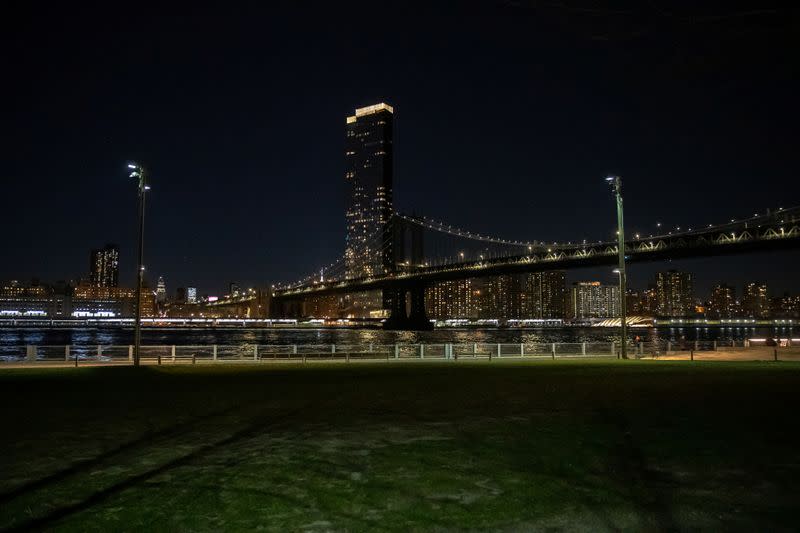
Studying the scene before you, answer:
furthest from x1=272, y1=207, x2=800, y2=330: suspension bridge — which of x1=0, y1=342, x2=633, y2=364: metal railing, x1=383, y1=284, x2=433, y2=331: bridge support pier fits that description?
x1=0, y1=342, x2=633, y2=364: metal railing

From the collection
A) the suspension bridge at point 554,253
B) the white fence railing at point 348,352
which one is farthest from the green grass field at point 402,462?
the suspension bridge at point 554,253

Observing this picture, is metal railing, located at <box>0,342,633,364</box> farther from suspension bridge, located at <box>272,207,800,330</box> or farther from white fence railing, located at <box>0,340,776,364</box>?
suspension bridge, located at <box>272,207,800,330</box>

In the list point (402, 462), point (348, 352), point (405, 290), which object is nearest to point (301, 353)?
point (348, 352)

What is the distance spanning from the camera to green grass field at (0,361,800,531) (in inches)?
221

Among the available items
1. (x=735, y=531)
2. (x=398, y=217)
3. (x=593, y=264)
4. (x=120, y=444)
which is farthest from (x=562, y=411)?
(x=398, y=217)

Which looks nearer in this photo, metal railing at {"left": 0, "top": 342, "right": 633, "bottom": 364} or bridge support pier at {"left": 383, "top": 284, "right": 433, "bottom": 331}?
metal railing at {"left": 0, "top": 342, "right": 633, "bottom": 364}

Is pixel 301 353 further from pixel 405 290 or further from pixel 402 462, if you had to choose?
pixel 405 290

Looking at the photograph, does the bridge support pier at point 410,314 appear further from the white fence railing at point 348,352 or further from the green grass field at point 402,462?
the green grass field at point 402,462

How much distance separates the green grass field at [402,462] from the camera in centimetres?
Answer: 561

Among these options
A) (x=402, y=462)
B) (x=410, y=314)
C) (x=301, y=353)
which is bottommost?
(x=301, y=353)

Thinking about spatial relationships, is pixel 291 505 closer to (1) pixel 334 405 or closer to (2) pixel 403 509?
(2) pixel 403 509

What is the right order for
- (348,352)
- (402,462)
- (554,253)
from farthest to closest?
(554,253)
(348,352)
(402,462)

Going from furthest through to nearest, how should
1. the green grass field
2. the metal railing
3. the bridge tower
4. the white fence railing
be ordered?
the bridge tower
the white fence railing
the metal railing
the green grass field

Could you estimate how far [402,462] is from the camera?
24.6 ft
